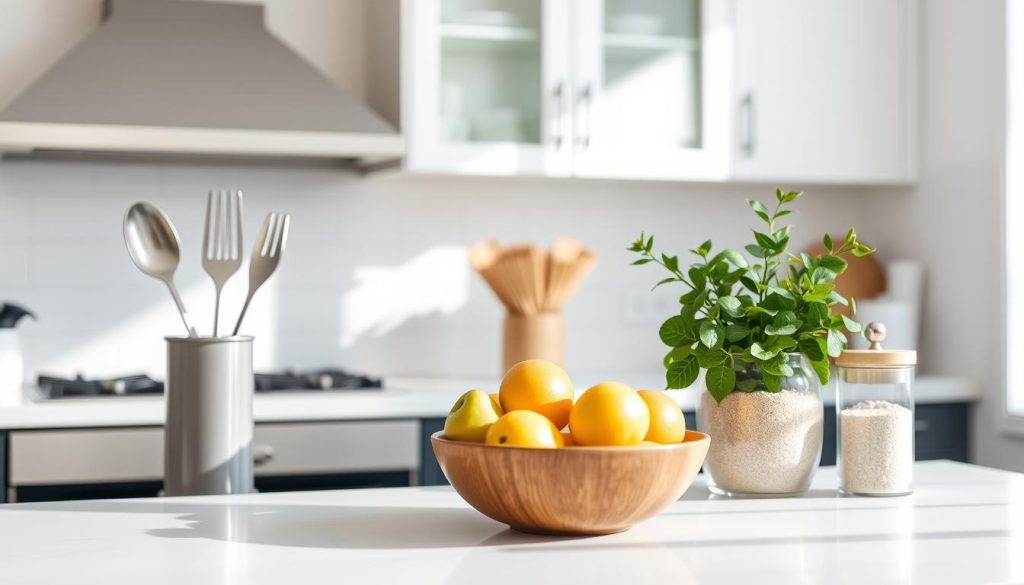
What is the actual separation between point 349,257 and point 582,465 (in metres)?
2.17

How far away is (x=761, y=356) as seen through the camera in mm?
1373

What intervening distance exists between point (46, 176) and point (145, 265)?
64.8 inches

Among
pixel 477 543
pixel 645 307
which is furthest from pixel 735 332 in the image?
pixel 645 307

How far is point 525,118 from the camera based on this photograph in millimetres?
3029

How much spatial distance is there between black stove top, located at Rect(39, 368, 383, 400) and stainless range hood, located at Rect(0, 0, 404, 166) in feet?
1.69

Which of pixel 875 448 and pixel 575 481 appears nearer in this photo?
pixel 575 481

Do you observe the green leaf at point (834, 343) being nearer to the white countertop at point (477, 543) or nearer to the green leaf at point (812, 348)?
the green leaf at point (812, 348)

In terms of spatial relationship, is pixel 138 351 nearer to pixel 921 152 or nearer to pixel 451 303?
pixel 451 303

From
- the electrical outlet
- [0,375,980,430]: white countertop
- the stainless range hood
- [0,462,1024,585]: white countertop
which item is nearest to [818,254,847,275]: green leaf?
[0,462,1024,585]: white countertop

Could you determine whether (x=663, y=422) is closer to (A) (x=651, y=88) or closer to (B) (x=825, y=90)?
(A) (x=651, y=88)

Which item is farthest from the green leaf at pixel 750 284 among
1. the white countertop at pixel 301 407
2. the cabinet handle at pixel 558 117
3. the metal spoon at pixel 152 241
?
the cabinet handle at pixel 558 117

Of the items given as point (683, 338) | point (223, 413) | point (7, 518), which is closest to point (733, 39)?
point (683, 338)

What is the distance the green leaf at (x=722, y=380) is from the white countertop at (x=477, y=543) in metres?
0.13

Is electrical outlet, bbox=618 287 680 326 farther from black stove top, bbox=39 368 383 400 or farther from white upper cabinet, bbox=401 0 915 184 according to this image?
black stove top, bbox=39 368 383 400
